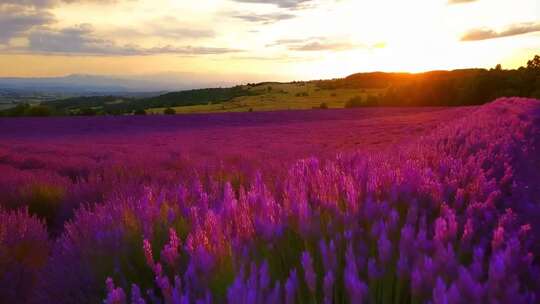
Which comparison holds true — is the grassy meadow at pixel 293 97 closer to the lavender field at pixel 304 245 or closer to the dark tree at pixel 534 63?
the dark tree at pixel 534 63

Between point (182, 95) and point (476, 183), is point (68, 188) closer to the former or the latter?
point (476, 183)

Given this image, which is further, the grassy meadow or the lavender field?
the grassy meadow

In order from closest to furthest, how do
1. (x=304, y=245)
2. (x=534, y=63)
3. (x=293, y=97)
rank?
(x=304, y=245), (x=534, y=63), (x=293, y=97)

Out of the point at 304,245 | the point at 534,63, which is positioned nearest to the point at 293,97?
the point at 534,63

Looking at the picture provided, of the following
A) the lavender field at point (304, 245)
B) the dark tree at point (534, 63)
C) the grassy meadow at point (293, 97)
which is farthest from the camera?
the grassy meadow at point (293, 97)

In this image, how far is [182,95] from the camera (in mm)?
79625

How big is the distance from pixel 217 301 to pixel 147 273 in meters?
0.80

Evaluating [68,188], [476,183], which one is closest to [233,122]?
[68,188]

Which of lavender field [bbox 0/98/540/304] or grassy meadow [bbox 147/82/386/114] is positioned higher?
lavender field [bbox 0/98/540/304]

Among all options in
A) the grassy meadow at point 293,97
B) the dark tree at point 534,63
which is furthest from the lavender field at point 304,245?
the grassy meadow at point 293,97

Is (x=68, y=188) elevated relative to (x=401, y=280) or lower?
lower

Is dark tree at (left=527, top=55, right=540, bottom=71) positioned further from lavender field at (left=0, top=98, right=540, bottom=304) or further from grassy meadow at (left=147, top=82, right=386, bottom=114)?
lavender field at (left=0, top=98, right=540, bottom=304)

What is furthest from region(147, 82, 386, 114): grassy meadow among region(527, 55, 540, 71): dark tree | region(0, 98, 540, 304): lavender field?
region(0, 98, 540, 304): lavender field

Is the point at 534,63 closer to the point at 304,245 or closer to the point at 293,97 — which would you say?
the point at 293,97
